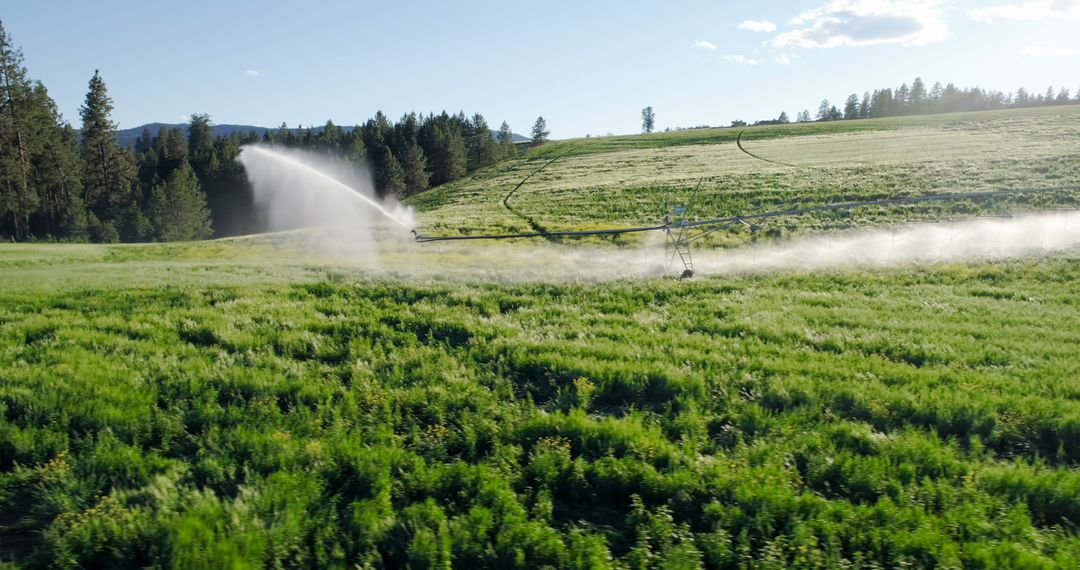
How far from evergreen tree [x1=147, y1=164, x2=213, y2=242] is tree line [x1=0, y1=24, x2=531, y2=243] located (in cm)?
12

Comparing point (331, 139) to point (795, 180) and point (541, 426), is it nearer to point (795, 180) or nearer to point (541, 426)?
point (795, 180)

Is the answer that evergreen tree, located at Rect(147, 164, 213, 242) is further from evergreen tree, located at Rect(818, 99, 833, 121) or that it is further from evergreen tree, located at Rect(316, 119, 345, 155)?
evergreen tree, located at Rect(818, 99, 833, 121)

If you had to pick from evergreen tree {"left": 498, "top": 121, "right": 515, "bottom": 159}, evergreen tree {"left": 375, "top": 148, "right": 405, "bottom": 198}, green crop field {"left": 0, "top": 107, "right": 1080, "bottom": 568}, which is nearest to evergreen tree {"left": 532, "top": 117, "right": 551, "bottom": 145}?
evergreen tree {"left": 498, "top": 121, "right": 515, "bottom": 159}

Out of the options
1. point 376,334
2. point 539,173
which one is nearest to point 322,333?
point 376,334

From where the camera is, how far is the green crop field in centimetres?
446

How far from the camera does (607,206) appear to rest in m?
35.0

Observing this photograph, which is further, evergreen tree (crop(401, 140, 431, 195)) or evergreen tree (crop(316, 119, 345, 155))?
evergreen tree (crop(316, 119, 345, 155))

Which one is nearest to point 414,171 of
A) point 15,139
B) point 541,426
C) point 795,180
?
point 15,139

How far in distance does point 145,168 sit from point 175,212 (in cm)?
3932

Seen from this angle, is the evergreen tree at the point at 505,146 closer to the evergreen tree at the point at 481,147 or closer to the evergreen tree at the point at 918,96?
the evergreen tree at the point at 481,147

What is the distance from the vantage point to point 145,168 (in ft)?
349

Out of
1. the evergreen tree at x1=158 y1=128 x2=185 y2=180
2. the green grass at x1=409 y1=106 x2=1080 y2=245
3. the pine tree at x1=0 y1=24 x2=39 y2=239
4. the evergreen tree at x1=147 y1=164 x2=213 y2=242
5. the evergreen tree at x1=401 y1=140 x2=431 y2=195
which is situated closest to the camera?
the green grass at x1=409 y1=106 x2=1080 y2=245

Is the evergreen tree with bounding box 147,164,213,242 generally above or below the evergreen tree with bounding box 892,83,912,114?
below

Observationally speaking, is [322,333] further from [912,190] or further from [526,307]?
[912,190]
